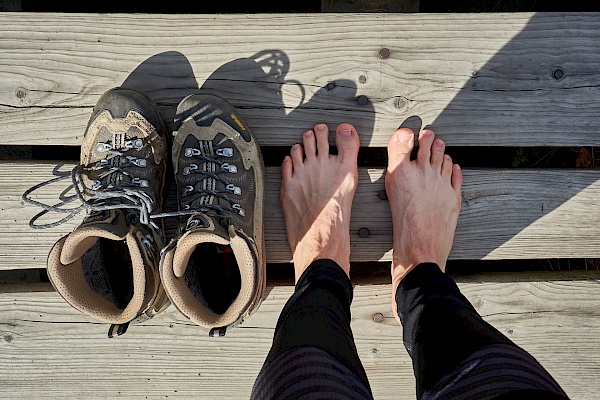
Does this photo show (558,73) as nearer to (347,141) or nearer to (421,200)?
(421,200)

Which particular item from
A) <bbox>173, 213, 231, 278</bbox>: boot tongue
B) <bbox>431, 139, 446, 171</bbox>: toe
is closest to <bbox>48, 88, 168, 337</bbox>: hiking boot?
<bbox>173, 213, 231, 278</bbox>: boot tongue

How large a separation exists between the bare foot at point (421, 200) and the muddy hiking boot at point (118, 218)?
0.67 metres

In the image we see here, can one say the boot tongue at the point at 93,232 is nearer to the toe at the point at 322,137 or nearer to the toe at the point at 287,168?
the toe at the point at 287,168

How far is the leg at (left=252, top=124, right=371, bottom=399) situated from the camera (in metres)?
0.89

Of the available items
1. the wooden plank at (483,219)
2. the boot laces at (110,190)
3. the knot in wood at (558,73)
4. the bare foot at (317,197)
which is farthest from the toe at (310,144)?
the knot in wood at (558,73)

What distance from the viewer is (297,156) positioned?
1312mm

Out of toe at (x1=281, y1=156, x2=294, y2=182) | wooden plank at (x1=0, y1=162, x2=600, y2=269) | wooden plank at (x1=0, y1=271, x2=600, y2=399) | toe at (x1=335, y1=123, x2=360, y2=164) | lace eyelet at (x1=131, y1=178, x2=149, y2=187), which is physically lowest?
wooden plank at (x1=0, y1=271, x2=600, y2=399)

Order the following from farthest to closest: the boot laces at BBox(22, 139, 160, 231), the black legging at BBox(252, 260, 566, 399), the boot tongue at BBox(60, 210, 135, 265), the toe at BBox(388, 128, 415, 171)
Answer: the toe at BBox(388, 128, 415, 171) < the boot laces at BBox(22, 139, 160, 231) < the boot tongue at BBox(60, 210, 135, 265) < the black legging at BBox(252, 260, 566, 399)

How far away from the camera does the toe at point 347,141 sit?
1261 mm

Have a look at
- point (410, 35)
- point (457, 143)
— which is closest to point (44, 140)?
point (410, 35)

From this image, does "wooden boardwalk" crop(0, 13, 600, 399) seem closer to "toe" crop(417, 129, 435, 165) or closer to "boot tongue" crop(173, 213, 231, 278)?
"toe" crop(417, 129, 435, 165)

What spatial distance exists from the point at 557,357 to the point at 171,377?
3.95ft

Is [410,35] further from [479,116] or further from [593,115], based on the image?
[593,115]

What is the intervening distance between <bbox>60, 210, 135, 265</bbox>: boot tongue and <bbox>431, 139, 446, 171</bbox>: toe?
2.90 feet
